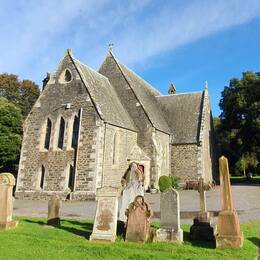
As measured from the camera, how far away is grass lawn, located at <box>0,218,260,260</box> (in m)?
7.21

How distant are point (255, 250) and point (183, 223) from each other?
165 inches

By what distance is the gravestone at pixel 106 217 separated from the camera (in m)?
9.07

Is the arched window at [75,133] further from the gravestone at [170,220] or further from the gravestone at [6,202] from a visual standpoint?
the gravestone at [170,220]

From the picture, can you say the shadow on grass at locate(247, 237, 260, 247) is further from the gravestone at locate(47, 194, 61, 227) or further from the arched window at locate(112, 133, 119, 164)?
the arched window at locate(112, 133, 119, 164)

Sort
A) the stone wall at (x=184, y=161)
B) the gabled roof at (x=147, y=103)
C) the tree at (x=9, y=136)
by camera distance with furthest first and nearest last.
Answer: the tree at (x=9, y=136), the stone wall at (x=184, y=161), the gabled roof at (x=147, y=103)

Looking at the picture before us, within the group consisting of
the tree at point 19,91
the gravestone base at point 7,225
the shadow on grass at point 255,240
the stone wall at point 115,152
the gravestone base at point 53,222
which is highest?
the tree at point 19,91

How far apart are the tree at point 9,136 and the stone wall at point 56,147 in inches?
431

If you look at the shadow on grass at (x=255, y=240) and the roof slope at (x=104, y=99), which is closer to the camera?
the shadow on grass at (x=255, y=240)

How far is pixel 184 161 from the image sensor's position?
2820cm

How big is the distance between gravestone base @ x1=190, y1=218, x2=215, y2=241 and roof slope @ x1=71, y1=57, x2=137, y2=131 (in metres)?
12.9

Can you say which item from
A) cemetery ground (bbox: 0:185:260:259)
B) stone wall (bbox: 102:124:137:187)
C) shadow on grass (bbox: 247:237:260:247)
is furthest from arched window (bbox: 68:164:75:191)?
shadow on grass (bbox: 247:237:260:247)

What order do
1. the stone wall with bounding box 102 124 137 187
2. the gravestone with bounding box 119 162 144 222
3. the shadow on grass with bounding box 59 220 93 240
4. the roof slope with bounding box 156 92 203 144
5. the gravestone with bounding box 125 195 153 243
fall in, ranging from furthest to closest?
the roof slope with bounding box 156 92 203 144 → the stone wall with bounding box 102 124 137 187 → the gravestone with bounding box 119 162 144 222 → the shadow on grass with bounding box 59 220 93 240 → the gravestone with bounding box 125 195 153 243

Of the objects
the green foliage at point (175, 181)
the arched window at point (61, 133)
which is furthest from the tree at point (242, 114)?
the arched window at point (61, 133)

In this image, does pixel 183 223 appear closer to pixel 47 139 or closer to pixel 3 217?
pixel 3 217
